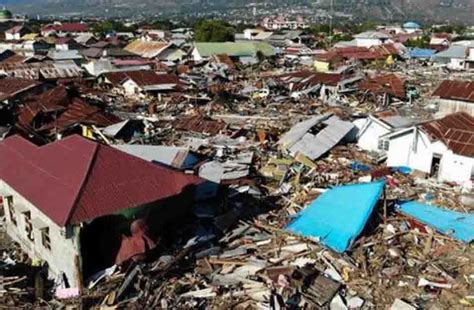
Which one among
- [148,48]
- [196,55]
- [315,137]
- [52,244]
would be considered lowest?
[196,55]

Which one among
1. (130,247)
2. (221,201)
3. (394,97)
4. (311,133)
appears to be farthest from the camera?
(394,97)

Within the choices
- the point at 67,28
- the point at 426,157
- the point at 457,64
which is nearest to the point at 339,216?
the point at 426,157

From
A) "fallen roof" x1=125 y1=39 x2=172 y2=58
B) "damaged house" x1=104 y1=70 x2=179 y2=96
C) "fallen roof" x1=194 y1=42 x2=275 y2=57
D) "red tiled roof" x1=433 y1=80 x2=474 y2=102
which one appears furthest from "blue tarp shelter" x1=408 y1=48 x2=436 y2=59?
"damaged house" x1=104 y1=70 x2=179 y2=96

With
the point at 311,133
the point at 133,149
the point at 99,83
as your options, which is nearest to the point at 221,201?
the point at 133,149

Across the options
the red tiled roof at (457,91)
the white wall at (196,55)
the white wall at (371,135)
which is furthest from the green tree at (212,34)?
the white wall at (371,135)

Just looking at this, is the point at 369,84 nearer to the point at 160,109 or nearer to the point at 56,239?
the point at 160,109

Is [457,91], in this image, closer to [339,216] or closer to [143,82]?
[339,216]
